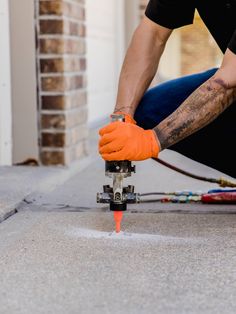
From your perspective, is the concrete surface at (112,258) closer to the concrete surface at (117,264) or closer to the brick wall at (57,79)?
the concrete surface at (117,264)

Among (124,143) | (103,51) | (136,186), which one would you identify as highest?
(103,51)

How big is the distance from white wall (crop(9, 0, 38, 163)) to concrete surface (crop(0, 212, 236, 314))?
989 mm

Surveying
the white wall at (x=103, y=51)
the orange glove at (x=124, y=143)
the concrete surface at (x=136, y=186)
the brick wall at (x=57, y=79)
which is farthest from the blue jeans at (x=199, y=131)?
the white wall at (x=103, y=51)

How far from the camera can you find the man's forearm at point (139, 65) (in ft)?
8.13

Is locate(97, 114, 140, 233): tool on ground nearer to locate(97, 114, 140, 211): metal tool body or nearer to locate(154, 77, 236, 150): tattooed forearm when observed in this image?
locate(97, 114, 140, 211): metal tool body

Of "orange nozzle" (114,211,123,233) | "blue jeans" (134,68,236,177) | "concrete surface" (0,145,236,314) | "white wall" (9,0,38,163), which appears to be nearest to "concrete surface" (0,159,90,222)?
"concrete surface" (0,145,236,314)

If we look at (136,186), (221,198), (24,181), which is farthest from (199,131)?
(24,181)

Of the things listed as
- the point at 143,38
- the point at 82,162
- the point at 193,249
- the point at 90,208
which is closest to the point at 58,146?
the point at 82,162

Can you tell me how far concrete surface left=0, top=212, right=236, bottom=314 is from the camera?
1616 millimetres

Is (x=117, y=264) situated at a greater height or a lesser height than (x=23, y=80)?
lesser

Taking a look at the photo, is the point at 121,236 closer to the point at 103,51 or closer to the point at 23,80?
the point at 23,80

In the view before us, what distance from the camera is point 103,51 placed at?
18.4 feet

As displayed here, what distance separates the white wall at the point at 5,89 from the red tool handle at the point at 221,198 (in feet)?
3.67

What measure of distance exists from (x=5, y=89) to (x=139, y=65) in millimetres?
1076
